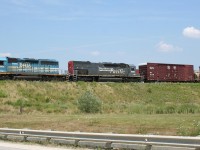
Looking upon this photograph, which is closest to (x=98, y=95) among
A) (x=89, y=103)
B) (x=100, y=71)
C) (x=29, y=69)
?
(x=100, y=71)

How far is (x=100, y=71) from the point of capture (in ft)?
203

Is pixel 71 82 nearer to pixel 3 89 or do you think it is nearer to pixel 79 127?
pixel 3 89

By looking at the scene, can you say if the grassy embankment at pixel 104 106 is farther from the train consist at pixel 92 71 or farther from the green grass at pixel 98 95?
the train consist at pixel 92 71

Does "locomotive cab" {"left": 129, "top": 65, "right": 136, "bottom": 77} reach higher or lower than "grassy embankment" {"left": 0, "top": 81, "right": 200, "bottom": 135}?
higher

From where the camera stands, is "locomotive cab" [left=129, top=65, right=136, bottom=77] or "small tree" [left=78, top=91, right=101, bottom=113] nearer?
"small tree" [left=78, top=91, right=101, bottom=113]

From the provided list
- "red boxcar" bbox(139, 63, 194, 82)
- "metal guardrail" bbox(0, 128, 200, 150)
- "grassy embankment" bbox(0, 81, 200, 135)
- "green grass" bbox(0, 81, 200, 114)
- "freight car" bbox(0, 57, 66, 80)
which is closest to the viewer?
"metal guardrail" bbox(0, 128, 200, 150)

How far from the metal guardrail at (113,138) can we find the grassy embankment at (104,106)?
3.14 metres

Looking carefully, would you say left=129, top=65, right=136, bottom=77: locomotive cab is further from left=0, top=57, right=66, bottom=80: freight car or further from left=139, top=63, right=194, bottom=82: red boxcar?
left=0, top=57, right=66, bottom=80: freight car

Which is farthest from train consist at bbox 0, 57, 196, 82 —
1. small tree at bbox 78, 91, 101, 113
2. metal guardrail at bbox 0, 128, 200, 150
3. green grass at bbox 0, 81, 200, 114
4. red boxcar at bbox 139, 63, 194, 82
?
metal guardrail at bbox 0, 128, 200, 150

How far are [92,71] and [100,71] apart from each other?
1668 mm

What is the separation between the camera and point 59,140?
14.9 metres

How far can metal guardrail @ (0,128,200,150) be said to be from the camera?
10508 mm

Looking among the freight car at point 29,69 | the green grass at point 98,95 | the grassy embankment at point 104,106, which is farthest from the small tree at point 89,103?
the freight car at point 29,69

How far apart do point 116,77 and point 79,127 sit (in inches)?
1721
